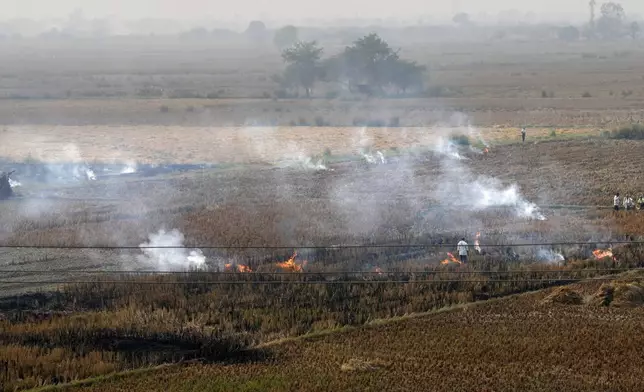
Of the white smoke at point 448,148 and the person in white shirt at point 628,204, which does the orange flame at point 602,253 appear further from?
the white smoke at point 448,148

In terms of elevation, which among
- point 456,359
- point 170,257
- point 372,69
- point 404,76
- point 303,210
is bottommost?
point 303,210

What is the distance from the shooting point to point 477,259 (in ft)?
124

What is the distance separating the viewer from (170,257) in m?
39.1

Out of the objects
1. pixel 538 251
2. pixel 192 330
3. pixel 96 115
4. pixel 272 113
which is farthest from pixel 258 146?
pixel 192 330

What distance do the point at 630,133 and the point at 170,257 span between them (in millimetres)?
44758

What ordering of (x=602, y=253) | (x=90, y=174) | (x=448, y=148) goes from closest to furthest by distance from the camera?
(x=602, y=253) < (x=90, y=174) < (x=448, y=148)

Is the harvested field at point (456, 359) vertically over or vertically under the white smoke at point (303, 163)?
over

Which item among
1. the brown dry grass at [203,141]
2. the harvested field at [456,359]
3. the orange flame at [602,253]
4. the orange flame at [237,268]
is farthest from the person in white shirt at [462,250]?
the brown dry grass at [203,141]

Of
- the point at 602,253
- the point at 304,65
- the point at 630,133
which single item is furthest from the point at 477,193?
the point at 304,65

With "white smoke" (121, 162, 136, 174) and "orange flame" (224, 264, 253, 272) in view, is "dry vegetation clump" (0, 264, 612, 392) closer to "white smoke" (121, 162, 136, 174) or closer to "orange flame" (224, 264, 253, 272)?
"orange flame" (224, 264, 253, 272)

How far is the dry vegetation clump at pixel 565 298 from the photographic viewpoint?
3347 centimetres

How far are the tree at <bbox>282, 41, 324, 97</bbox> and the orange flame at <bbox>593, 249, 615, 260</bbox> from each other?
73598mm

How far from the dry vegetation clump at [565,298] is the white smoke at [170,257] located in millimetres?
13011

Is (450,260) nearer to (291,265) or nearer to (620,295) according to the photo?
(291,265)
